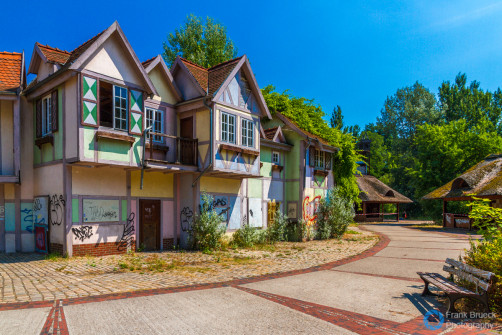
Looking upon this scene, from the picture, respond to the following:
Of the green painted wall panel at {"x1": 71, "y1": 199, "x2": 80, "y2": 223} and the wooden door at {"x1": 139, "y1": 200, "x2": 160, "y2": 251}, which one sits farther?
the wooden door at {"x1": 139, "y1": 200, "x2": 160, "y2": 251}

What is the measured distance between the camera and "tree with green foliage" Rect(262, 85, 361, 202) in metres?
22.8

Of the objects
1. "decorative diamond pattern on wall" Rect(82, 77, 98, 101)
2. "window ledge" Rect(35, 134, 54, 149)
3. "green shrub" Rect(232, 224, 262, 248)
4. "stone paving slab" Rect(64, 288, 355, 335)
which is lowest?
"green shrub" Rect(232, 224, 262, 248)

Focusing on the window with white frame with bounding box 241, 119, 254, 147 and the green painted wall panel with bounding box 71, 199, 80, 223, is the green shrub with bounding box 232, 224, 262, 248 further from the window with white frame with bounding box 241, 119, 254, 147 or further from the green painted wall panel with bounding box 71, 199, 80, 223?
the green painted wall panel with bounding box 71, 199, 80, 223

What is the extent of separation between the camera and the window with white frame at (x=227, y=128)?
15351 millimetres

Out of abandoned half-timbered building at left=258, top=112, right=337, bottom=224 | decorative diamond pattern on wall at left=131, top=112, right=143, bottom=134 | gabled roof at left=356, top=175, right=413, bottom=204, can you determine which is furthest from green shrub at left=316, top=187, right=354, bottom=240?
gabled roof at left=356, top=175, right=413, bottom=204

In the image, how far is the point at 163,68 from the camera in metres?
15.3

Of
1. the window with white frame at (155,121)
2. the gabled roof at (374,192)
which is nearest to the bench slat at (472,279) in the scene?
the window with white frame at (155,121)

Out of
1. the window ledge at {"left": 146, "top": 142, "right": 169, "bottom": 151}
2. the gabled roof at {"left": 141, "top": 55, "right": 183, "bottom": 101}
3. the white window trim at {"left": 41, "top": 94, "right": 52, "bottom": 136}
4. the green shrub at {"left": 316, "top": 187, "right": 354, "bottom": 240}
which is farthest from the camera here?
the green shrub at {"left": 316, "top": 187, "right": 354, "bottom": 240}

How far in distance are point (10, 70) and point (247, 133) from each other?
9.73 m

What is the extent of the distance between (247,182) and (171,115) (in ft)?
16.3

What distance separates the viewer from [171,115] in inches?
616

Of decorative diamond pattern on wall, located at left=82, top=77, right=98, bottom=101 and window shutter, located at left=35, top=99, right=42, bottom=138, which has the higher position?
decorative diamond pattern on wall, located at left=82, top=77, right=98, bottom=101

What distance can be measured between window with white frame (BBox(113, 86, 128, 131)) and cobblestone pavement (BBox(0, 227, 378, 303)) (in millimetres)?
4520

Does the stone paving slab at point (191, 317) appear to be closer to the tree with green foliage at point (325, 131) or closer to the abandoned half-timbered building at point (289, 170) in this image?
the abandoned half-timbered building at point (289, 170)
